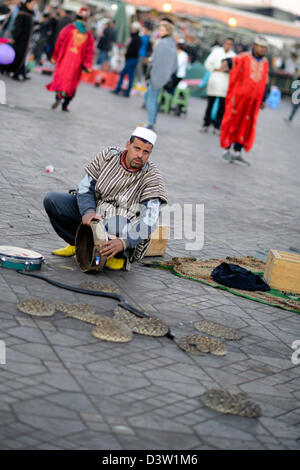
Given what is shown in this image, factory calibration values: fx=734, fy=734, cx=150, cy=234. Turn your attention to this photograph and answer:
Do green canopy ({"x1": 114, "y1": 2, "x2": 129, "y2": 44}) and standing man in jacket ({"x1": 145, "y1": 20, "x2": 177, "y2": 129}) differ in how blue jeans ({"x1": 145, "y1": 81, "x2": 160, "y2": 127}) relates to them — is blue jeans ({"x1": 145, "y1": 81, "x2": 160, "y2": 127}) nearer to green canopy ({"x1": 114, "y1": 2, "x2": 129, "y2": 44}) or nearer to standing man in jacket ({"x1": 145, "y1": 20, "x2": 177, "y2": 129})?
standing man in jacket ({"x1": 145, "y1": 20, "x2": 177, "y2": 129})

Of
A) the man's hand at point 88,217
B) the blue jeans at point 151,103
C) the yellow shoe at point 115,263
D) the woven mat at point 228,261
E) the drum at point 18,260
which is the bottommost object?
the woven mat at point 228,261

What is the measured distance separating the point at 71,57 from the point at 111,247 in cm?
948

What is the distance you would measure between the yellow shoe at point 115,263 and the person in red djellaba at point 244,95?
23.5 feet

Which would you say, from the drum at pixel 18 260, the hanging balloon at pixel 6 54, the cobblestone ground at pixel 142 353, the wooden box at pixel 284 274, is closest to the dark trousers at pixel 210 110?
the hanging balloon at pixel 6 54

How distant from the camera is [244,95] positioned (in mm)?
12211

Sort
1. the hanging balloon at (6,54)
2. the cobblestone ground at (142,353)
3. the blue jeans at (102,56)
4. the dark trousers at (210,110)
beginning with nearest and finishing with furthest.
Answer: the cobblestone ground at (142,353)
the hanging balloon at (6,54)
the dark trousers at (210,110)
the blue jeans at (102,56)

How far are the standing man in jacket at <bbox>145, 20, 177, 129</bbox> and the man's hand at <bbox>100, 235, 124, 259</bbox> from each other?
9.15 m

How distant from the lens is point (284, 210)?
9.40 meters

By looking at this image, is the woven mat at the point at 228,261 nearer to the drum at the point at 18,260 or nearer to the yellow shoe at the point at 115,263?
the yellow shoe at the point at 115,263

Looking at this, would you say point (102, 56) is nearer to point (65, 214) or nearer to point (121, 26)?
point (121, 26)

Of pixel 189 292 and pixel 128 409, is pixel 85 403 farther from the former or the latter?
pixel 189 292

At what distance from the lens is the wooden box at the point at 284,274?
19.3 feet

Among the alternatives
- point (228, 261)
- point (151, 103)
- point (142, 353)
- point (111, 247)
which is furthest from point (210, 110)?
point (142, 353)
